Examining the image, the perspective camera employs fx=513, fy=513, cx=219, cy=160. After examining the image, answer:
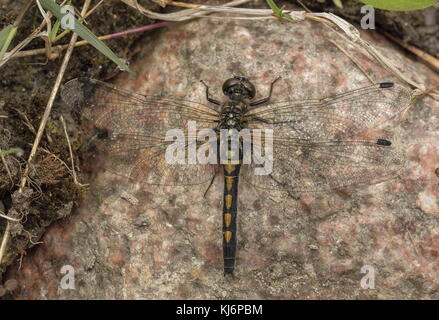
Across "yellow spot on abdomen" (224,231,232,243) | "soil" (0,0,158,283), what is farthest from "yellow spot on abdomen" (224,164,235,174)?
"soil" (0,0,158,283)

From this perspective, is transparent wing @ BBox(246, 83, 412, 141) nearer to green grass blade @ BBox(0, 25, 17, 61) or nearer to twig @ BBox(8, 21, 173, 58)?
twig @ BBox(8, 21, 173, 58)

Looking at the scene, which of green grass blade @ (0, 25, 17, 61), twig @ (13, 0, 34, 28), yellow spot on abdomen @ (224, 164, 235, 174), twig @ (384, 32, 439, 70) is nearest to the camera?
green grass blade @ (0, 25, 17, 61)

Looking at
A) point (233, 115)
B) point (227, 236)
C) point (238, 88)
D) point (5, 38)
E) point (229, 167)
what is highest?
point (5, 38)

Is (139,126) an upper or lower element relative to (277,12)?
lower

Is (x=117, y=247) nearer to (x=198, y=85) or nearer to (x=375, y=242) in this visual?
(x=198, y=85)

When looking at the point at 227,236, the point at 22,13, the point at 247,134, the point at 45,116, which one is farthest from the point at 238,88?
the point at 22,13

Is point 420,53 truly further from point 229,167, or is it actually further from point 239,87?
point 229,167
